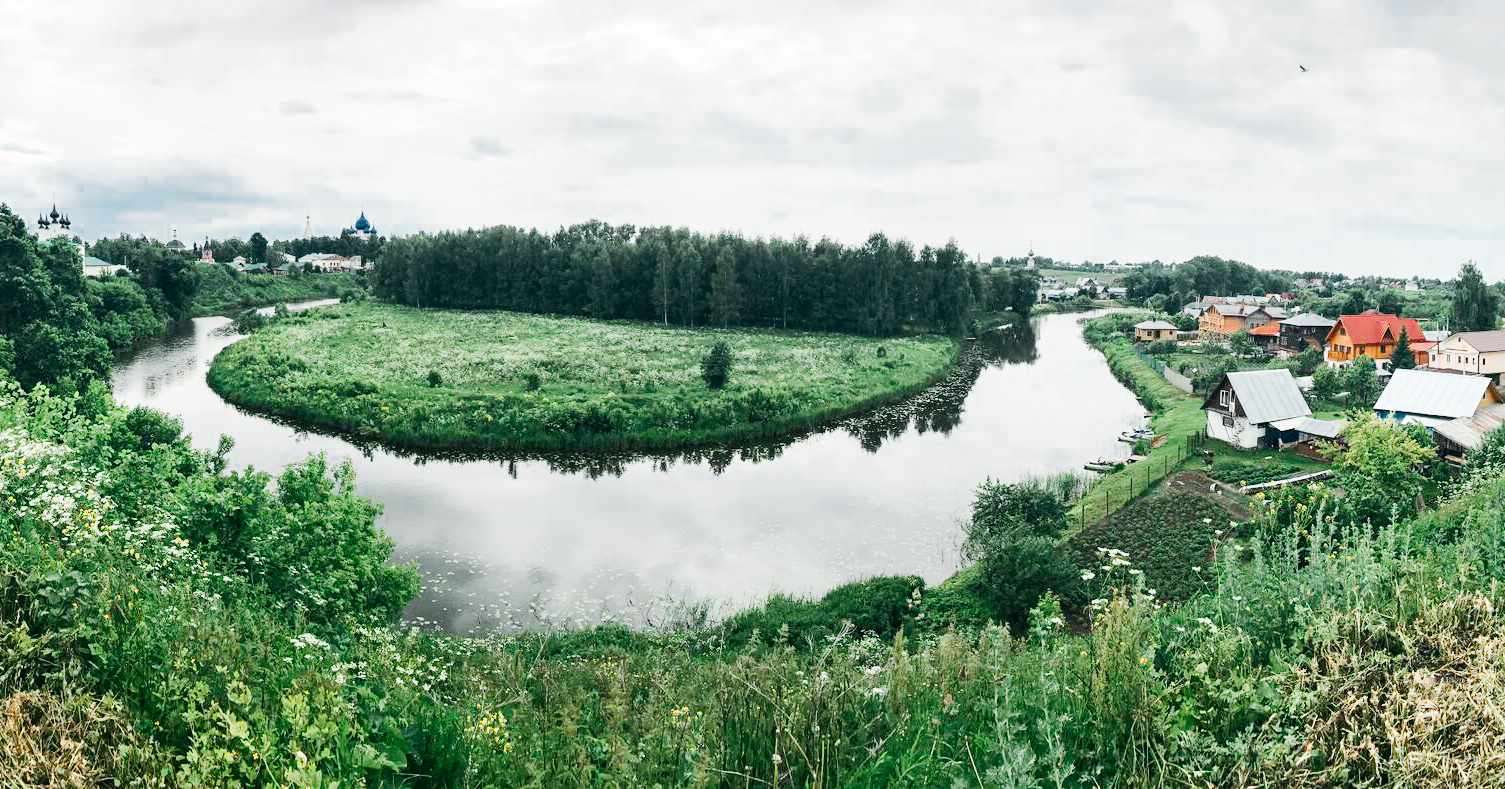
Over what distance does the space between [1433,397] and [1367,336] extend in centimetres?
2799

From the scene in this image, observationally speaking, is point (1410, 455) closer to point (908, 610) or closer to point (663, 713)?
point (908, 610)

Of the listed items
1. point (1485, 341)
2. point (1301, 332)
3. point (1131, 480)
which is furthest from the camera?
point (1301, 332)

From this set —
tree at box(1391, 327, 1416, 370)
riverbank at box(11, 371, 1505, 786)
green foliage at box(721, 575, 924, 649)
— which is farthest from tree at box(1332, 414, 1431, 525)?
tree at box(1391, 327, 1416, 370)

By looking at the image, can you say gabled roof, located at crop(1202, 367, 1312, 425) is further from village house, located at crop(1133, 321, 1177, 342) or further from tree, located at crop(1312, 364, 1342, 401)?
village house, located at crop(1133, 321, 1177, 342)

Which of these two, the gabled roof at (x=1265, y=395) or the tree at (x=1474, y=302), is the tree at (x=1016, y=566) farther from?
the tree at (x=1474, y=302)

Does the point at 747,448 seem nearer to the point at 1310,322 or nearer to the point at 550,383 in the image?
the point at 550,383

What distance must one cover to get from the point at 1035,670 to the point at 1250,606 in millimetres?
1593

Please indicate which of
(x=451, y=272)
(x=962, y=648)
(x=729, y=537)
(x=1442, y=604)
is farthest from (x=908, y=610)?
(x=451, y=272)

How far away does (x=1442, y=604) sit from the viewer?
475 centimetres

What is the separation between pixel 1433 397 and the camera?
31094 millimetres

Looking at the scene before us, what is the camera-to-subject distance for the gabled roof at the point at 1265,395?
30.4 m

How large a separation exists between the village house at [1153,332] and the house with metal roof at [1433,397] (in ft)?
128

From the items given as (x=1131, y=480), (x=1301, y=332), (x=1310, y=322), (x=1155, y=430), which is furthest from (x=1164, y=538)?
(x=1301, y=332)

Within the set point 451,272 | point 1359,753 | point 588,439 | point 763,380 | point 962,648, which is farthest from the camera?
point 451,272
